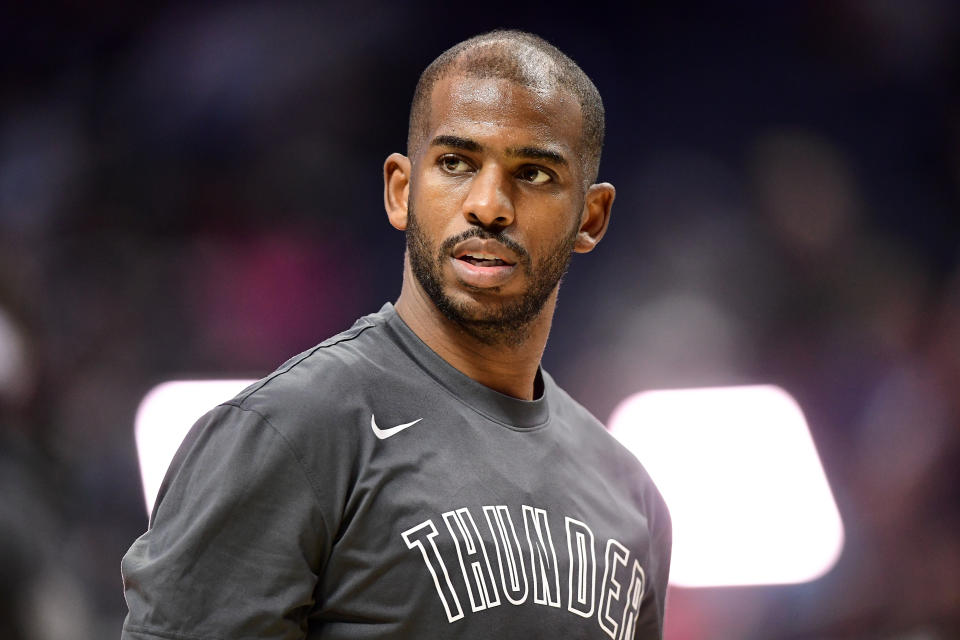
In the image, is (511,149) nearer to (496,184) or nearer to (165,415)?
(496,184)

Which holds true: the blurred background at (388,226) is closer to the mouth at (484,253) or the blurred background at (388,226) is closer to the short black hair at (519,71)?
the short black hair at (519,71)

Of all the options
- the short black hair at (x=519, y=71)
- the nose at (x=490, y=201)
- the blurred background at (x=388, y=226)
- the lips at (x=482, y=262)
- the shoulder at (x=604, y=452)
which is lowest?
the shoulder at (x=604, y=452)

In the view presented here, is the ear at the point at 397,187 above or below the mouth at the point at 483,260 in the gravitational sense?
above

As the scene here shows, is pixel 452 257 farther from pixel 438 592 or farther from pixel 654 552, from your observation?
pixel 654 552

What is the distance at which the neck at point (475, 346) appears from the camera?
5.20ft

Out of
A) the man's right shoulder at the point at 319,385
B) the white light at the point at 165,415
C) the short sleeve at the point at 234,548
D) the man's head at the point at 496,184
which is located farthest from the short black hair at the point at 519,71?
the white light at the point at 165,415

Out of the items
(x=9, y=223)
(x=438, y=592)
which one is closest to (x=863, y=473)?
(x=438, y=592)

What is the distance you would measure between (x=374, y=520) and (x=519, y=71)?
2.19ft

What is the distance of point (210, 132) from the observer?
381cm

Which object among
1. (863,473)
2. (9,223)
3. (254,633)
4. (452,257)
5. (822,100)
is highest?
(822,100)

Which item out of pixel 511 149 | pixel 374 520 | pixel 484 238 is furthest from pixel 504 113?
pixel 374 520

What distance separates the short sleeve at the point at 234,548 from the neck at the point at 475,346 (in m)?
0.35

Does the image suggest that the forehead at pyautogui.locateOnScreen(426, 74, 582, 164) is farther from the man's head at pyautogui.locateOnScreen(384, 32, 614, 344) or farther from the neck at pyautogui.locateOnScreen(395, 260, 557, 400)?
the neck at pyautogui.locateOnScreen(395, 260, 557, 400)

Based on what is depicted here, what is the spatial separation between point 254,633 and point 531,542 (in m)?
0.39
